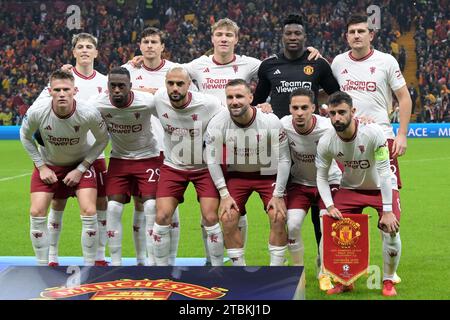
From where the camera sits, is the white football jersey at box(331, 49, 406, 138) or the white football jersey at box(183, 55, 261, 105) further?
the white football jersey at box(183, 55, 261, 105)

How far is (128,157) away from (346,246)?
2280mm

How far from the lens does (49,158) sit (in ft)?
27.3

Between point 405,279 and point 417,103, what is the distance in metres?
22.5

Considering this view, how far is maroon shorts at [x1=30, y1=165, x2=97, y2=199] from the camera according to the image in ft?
26.8

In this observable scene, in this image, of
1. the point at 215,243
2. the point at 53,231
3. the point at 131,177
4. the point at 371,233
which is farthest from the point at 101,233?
the point at 371,233

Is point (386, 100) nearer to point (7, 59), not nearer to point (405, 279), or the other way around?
point (405, 279)

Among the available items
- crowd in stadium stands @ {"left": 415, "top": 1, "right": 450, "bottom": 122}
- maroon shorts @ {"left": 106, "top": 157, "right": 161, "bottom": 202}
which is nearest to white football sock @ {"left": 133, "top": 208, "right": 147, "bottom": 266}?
maroon shorts @ {"left": 106, "top": 157, "right": 161, "bottom": 202}

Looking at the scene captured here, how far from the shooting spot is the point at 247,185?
7945mm

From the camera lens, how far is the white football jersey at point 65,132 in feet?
Answer: 26.4

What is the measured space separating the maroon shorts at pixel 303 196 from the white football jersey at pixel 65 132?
5.86 ft

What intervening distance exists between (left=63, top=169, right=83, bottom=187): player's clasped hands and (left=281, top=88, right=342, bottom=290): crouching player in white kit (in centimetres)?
193

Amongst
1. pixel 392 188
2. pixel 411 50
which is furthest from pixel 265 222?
pixel 411 50

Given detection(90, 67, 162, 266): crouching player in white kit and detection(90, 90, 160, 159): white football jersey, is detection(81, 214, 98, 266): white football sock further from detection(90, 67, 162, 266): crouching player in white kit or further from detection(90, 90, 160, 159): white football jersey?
detection(90, 90, 160, 159): white football jersey

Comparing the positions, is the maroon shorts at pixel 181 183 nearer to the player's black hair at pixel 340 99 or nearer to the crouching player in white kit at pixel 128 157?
the crouching player in white kit at pixel 128 157
